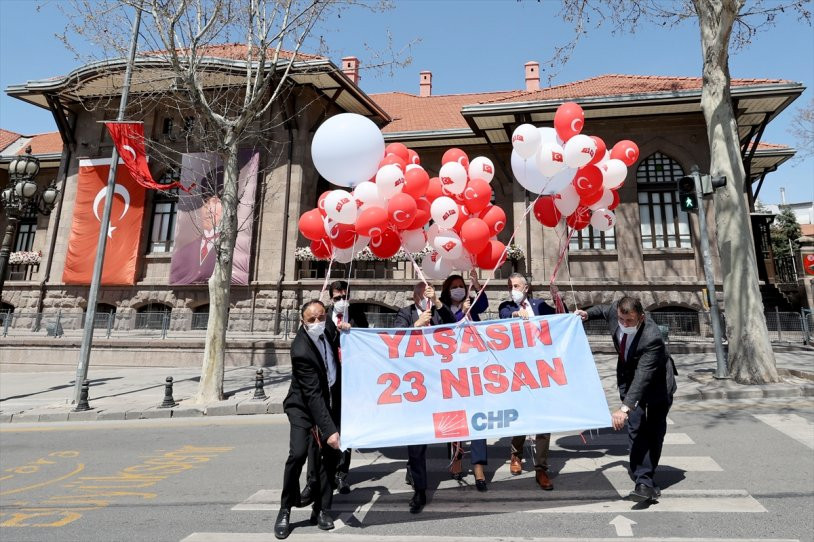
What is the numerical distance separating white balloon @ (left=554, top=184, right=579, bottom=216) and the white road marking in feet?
13.2

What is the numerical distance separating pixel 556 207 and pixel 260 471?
4.97m

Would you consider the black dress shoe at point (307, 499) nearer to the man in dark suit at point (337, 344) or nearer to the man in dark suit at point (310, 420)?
the man in dark suit at point (337, 344)

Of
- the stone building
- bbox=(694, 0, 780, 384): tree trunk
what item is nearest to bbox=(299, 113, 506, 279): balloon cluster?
bbox=(694, 0, 780, 384): tree trunk

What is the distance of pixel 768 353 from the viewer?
8844 millimetres

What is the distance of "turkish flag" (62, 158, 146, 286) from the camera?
808 inches

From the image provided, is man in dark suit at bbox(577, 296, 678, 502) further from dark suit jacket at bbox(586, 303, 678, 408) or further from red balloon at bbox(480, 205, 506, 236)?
red balloon at bbox(480, 205, 506, 236)

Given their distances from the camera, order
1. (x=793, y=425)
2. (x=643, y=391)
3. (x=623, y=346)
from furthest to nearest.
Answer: (x=793, y=425)
(x=623, y=346)
(x=643, y=391)

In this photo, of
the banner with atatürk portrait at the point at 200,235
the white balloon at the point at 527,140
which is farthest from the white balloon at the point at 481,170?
the banner with atatürk portrait at the point at 200,235

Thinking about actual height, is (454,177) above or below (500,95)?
below

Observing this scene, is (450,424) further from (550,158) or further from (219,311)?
(219,311)

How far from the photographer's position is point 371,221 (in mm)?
4980

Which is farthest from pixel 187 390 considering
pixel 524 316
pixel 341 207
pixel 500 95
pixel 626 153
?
pixel 500 95

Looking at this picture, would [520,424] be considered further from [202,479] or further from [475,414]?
[202,479]

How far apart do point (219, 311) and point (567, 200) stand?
7911 mm
